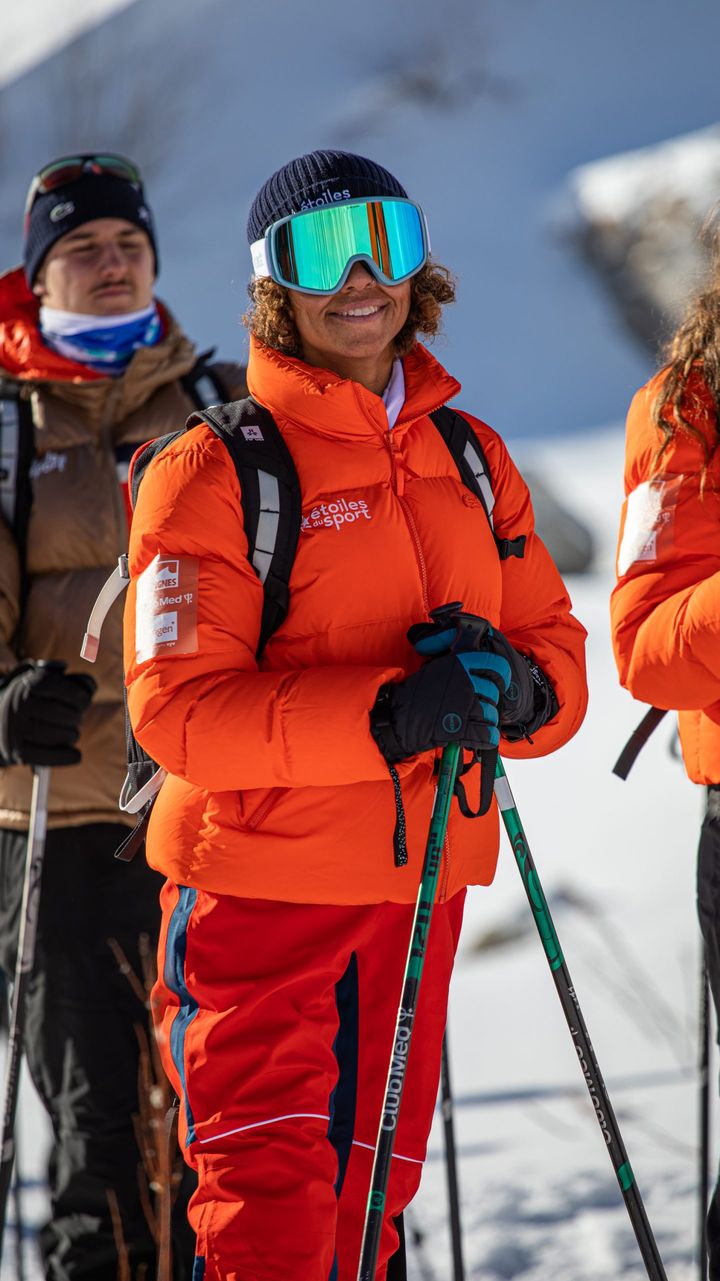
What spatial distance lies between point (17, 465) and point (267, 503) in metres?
1.20

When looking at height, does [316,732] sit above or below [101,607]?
below

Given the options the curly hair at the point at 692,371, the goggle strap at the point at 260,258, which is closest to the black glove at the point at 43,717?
the goggle strap at the point at 260,258

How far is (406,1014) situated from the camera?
6.75ft

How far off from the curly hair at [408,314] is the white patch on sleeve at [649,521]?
46 cm

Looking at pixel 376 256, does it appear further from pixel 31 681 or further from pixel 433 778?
pixel 31 681

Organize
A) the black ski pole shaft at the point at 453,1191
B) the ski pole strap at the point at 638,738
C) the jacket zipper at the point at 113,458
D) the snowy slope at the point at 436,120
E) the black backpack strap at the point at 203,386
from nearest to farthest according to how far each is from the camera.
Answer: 1. the ski pole strap at the point at 638,738
2. the black ski pole shaft at the point at 453,1191
3. the jacket zipper at the point at 113,458
4. the black backpack strap at the point at 203,386
5. the snowy slope at the point at 436,120

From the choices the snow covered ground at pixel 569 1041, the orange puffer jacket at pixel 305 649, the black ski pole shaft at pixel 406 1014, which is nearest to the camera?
the black ski pole shaft at pixel 406 1014

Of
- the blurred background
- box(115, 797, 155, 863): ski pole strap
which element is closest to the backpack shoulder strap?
the blurred background

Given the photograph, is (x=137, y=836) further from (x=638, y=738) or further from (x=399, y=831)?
(x=638, y=738)

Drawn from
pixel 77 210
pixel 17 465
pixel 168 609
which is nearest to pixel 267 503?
pixel 168 609

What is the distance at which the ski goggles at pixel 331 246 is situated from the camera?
2.32 m

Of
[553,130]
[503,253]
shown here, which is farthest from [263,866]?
[553,130]

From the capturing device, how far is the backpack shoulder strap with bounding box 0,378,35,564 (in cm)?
318

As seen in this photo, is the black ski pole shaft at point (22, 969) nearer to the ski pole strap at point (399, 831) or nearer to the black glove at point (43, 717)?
the black glove at point (43, 717)
